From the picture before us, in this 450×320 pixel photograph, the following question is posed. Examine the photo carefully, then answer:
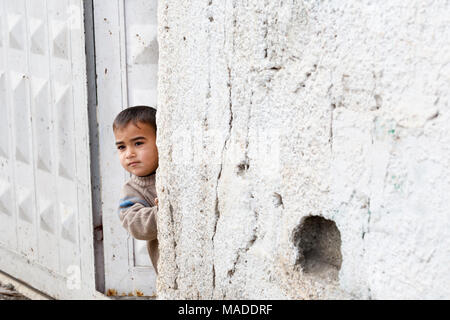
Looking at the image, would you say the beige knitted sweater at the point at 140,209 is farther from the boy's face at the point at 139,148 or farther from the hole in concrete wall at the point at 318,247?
the hole in concrete wall at the point at 318,247

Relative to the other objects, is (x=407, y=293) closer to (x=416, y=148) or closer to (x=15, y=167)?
(x=416, y=148)

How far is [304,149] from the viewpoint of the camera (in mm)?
1961

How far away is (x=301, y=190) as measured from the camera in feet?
6.49

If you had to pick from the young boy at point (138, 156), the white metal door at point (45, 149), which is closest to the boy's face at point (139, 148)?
the young boy at point (138, 156)

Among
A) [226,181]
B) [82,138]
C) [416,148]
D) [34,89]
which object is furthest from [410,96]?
[34,89]

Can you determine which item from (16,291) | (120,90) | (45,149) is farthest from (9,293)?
(120,90)

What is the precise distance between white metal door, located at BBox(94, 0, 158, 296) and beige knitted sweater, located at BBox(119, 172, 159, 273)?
0.80 m

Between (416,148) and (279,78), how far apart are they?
466mm

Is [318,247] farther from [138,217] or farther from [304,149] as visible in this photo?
[138,217]

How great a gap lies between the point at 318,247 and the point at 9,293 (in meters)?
3.02

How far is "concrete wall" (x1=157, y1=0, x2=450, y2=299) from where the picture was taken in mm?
1682

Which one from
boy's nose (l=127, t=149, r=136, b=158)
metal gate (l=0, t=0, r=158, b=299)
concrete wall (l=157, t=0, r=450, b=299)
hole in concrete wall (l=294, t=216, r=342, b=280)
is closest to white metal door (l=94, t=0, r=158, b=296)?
metal gate (l=0, t=0, r=158, b=299)

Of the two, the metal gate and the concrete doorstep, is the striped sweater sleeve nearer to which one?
the metal gate

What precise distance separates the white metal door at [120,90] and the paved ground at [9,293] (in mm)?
810
